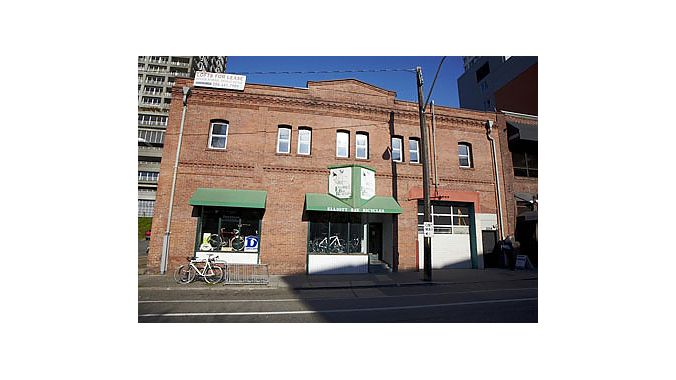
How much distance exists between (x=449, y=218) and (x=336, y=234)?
5.57 m

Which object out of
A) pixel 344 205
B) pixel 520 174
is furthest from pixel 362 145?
pixel 520 174

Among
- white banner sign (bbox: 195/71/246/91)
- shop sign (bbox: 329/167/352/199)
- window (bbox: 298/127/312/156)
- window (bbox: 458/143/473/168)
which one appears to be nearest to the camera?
white banner sign (bbox: 195/71/246/91)

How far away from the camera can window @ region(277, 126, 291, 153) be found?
11.5 metres

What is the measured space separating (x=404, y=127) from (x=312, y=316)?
9.48 meters

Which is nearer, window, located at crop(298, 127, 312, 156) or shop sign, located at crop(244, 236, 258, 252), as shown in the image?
shop sign, located at crop(244, 236, 258, 252)

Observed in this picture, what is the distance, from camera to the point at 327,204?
10.4 metres

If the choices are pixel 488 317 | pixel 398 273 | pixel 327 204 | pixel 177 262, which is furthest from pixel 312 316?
pixel 177 262

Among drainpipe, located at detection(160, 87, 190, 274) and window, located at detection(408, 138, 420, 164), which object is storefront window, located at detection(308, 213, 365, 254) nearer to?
window, located at detection(408, 138, 420, 164)

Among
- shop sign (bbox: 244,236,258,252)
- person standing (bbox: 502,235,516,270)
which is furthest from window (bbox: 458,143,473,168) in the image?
shop sign (bbox: 244,236,258,252)

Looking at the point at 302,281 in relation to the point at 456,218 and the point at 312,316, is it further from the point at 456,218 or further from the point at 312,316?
the point at 456,218

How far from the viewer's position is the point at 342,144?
11906 millimetres

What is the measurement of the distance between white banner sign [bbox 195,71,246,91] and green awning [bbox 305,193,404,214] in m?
5.07

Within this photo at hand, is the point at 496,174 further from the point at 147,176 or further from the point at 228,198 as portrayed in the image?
the point at 147,176

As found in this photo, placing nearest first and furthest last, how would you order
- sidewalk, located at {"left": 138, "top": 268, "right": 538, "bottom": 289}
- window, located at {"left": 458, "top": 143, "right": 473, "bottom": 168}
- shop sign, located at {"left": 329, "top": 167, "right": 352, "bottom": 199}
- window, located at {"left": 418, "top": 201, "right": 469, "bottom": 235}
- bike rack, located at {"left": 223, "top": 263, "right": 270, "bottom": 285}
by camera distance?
sidewalk, located at {"left": 138, "top": 268, "right": 538, "bottom": 289} < bike rack, located at {"left": 223, "top": 263, "right": 270, "bottom": 285} < shop sign, located at {"left": 329, "top": 167, "right": 352, "bottom": 199} < window, located at {"left": 418, "top": 201, "right": 469, "bottom": 235} < window, located at {"left": 458, "top": 143, "right": 473, "bottom": 168}
